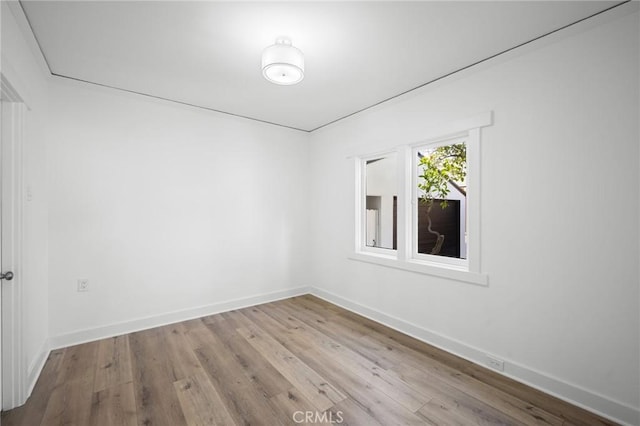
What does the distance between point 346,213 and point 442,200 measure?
131cm

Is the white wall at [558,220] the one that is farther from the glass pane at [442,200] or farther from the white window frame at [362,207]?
the white window frame at [362,207]

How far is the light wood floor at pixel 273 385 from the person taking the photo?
186 centimetres

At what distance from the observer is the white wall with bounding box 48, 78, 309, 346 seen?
2.81m

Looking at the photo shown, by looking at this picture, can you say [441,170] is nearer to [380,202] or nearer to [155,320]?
[380,202]

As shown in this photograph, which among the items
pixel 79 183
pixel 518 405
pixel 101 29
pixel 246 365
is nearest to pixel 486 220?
pixel 518 405

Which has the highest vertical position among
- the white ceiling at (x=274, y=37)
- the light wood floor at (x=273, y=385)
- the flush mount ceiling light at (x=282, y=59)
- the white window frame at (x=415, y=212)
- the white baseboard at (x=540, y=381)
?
the white ceiling at (x=274, y=37)

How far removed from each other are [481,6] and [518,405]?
8.67 ft

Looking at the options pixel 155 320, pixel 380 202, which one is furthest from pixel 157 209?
pixel 380 202

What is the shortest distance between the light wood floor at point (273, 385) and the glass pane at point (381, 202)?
3.72 feet

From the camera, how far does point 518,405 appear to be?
1961 millimetres

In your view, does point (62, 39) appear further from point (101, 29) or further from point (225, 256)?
point (225, 256)

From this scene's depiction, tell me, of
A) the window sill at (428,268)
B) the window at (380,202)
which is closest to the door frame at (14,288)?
the window sill at (428,268)

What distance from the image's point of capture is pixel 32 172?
2291mm

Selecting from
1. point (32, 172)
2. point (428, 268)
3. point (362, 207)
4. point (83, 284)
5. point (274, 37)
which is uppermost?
point (274, 37)
